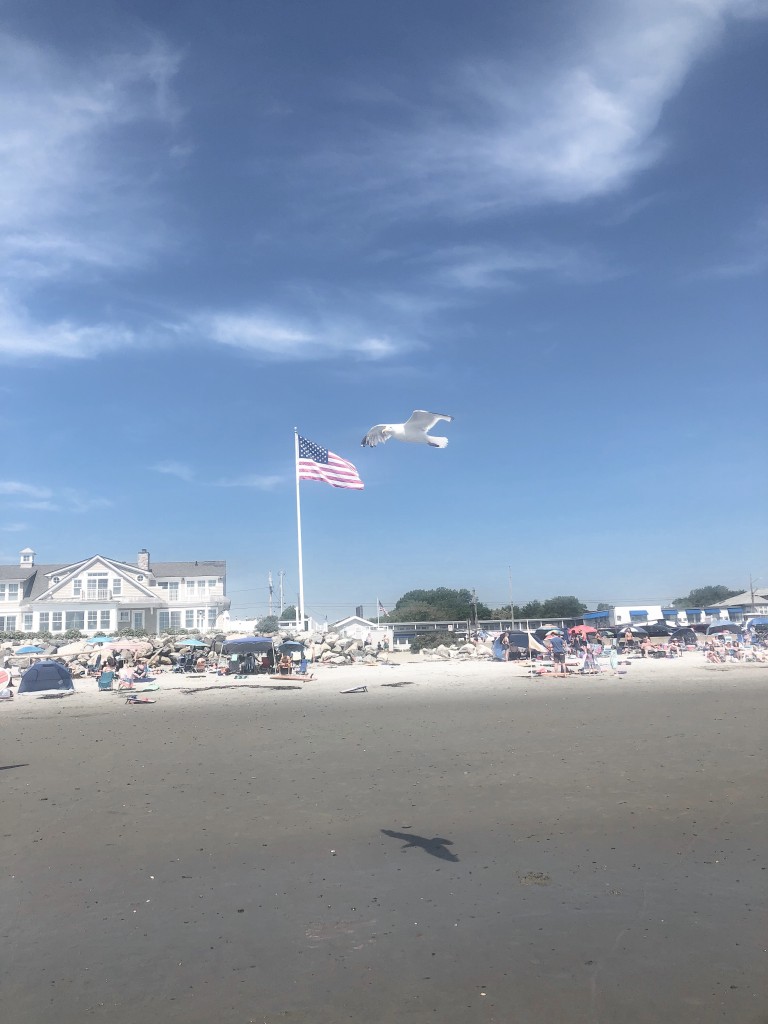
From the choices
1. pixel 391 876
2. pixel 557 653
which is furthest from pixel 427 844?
pixel 557 653

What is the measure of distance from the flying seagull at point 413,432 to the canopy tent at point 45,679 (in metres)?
13.1

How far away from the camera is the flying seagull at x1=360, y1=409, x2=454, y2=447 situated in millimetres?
24391

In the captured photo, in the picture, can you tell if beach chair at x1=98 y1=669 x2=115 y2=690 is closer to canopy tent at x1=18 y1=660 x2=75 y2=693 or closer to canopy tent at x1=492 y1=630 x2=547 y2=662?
canopy tent at x1=18 y1=660 x2=75 y2=693

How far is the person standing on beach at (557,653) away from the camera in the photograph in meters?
28.2

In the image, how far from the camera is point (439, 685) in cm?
2545

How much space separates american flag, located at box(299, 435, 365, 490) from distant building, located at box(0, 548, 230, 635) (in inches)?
942

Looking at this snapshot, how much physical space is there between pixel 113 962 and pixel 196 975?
0.76 m

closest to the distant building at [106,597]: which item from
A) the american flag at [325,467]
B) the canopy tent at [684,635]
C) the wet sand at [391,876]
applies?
the american flag at [325,467]

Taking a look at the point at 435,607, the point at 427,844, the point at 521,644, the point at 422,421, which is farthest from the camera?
the point at 435,607

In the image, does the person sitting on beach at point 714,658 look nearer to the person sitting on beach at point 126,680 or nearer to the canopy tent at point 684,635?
the canopy tent at point 684,635

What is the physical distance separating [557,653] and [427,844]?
24.7 meters

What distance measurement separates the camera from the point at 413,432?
25.7 metres

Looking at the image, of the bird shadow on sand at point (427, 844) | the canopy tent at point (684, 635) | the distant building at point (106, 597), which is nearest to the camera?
the bird shadow on sand at point (427, 844)

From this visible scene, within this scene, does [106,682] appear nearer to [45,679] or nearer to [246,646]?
[45,679]
